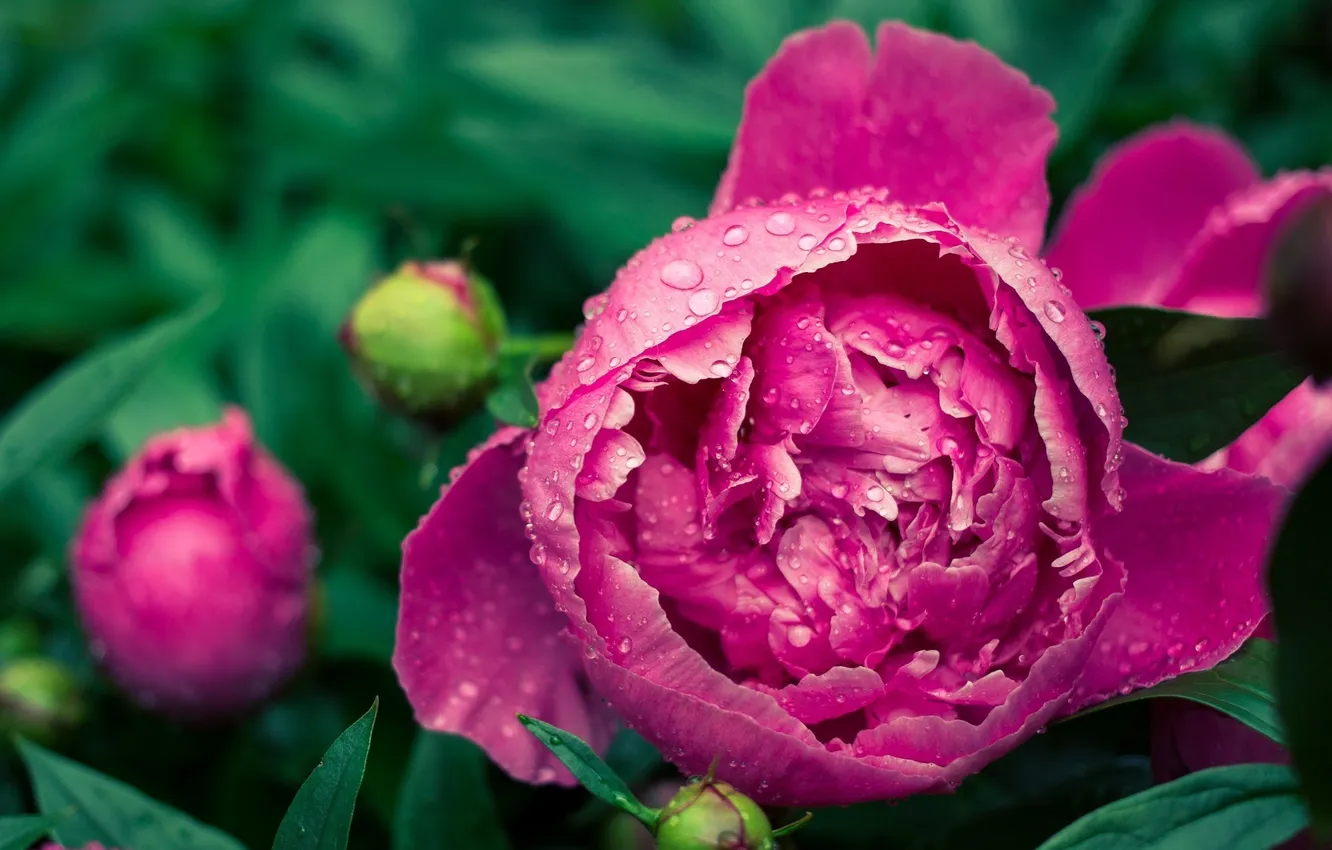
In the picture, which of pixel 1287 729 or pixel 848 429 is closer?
pixel 1287 729

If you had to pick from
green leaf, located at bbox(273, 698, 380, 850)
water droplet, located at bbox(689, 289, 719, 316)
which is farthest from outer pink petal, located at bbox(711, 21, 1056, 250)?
green leaf, located at bbox(273, 698, 380, 850)

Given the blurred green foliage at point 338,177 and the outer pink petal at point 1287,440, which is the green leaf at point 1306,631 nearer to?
the outer pink petal at point 1287,440

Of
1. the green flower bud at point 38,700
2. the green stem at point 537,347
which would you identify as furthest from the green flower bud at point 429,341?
the green flower bud at point 38,700

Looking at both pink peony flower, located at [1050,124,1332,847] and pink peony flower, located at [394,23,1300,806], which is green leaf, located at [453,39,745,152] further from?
pink peony flower, located at [394,23,1300,806]

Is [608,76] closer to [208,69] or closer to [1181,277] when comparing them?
[208,69]

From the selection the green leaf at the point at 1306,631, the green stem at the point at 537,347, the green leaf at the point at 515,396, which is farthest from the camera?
the green stem at the point at 537,347

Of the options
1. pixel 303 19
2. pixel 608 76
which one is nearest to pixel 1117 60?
pixel 608 76
